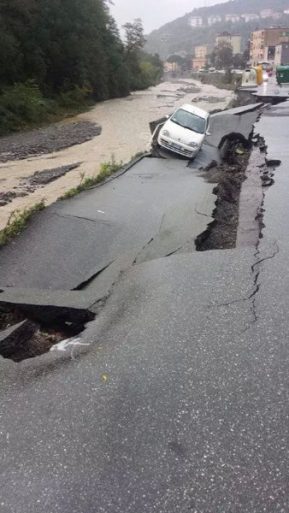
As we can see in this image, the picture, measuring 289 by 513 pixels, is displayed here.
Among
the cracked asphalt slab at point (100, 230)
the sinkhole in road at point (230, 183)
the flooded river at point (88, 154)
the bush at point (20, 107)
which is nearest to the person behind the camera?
the cracked asphalt slab at point (100, 230)

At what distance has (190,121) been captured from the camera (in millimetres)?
16422

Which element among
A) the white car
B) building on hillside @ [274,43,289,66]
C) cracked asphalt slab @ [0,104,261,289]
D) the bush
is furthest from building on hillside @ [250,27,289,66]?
cracked asphalt slab @ [0,104,261,289]

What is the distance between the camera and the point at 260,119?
2342cm

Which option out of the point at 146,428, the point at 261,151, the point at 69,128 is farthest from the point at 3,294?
the point at 69,128

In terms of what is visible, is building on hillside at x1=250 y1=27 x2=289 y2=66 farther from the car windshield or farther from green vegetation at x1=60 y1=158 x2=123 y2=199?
green vegetation at x1=60 y1=158 x2=123 y2=199

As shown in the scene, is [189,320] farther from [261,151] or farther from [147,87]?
[147,87]

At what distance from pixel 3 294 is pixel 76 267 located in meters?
1.39

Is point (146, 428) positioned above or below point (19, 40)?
below

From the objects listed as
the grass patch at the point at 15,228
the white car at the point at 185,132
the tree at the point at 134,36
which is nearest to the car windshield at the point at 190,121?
the white car at the point at 185,132

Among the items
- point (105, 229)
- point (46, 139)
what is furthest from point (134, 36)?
point (105, 229)

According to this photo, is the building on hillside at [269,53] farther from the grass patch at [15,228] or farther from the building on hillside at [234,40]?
the grass patch at [15,228]

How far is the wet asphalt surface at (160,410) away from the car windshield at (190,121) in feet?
37.6

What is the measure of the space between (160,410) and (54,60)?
130 ft

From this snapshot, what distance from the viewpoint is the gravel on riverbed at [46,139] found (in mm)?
20312
